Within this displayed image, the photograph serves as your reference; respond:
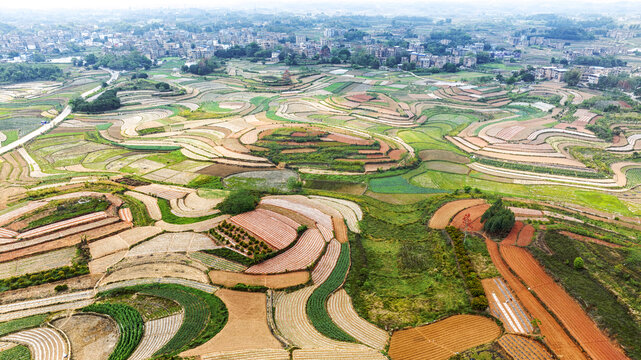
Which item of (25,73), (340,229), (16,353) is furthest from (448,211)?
(25,73)

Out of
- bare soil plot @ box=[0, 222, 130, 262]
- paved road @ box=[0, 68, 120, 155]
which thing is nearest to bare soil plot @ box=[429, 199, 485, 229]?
bare soil plot @ box=[0, 222, 130, 262]

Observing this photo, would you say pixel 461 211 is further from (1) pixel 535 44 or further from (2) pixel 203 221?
(1) pixel 535 44

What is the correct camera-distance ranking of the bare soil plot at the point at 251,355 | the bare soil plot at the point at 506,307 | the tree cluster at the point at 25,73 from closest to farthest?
1. the bare soil plot at the point at 251,355
2. the bare soil plot at the point at 506,307
3. the tree cluster at the point at 25,73

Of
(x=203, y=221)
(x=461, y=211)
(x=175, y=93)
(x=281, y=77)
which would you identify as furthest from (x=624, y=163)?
(x=175, y=93)

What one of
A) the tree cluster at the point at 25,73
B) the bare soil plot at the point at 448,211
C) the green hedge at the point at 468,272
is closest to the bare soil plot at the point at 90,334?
the green hedge at the point at 468,272

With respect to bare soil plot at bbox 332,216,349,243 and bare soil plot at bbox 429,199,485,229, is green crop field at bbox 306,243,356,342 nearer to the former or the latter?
bare soil plot at bbox 332,216,349,243

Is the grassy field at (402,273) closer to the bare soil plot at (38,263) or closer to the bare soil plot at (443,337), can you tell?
the bare soil plot at (443,337)
